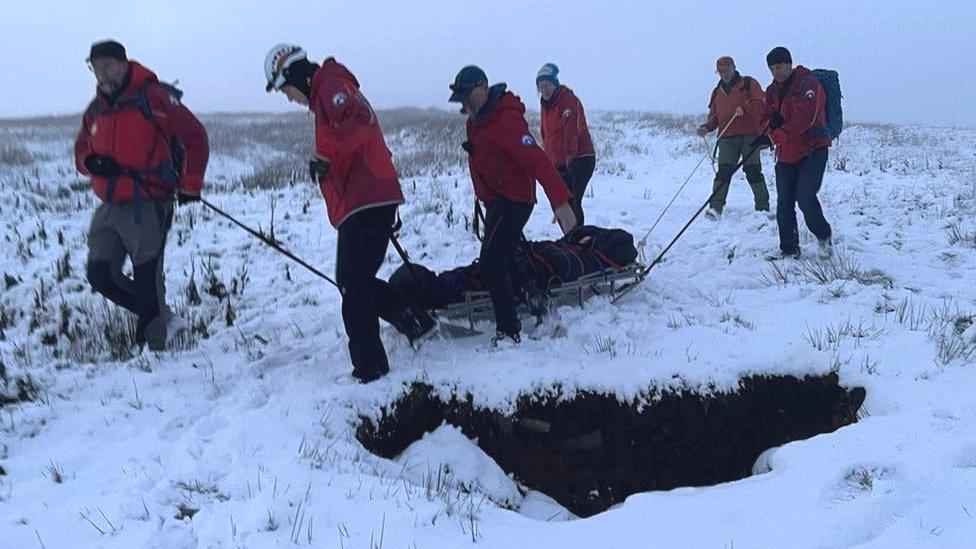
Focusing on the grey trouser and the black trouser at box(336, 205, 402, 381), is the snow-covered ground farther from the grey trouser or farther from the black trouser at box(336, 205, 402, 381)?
the grey trouser

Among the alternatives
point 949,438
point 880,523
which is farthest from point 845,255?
point 880,523

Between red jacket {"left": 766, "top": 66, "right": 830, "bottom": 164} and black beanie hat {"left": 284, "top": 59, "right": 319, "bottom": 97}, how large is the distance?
4.66 meters

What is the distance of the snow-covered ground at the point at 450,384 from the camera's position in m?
2.92

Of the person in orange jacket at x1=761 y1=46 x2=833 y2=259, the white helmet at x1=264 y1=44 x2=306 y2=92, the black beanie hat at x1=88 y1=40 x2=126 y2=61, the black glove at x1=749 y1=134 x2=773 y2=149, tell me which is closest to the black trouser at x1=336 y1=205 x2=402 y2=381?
the white helmet at x1=264 y1=44 x2=306 y2=92

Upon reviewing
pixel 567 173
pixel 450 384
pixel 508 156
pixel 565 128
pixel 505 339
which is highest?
pixel 565 128

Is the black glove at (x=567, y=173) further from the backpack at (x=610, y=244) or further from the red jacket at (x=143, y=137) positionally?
the red jacket at (x=143, y=137)

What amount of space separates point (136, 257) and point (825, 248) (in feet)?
20.8

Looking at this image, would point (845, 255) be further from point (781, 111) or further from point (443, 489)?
point (443, 489)

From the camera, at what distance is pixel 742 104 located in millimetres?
8703

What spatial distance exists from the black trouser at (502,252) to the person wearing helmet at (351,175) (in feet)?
2.81

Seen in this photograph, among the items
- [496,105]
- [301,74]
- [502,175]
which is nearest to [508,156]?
[502,175]

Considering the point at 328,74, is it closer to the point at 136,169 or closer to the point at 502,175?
the point at 502,175

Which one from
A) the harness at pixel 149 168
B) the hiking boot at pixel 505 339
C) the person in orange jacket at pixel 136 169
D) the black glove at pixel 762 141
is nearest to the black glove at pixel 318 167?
the person in orange jacket at pixel 136 169

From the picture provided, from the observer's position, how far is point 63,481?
133 inches
